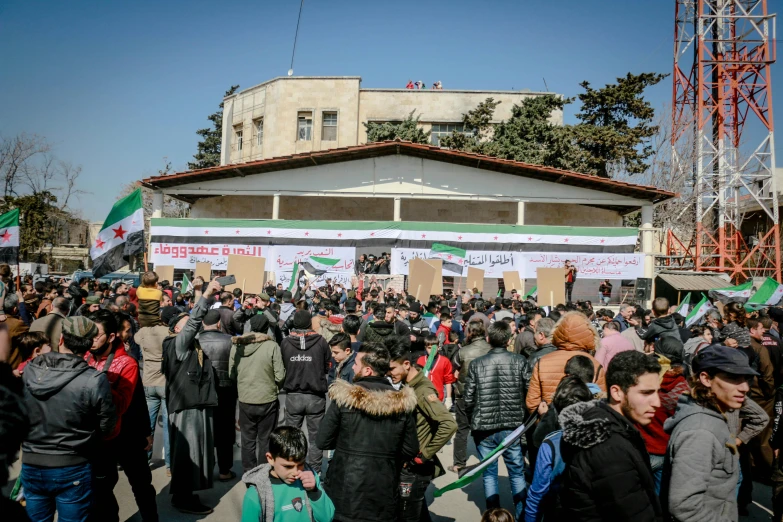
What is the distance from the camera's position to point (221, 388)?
A: 240 inches

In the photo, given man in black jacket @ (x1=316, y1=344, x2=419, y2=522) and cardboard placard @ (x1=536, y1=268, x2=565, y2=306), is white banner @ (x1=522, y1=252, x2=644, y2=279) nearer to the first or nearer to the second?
cardboard placard @ (x1=536, y1=268, x2=565, y2=306)

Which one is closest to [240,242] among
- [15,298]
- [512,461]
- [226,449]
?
[15,298]

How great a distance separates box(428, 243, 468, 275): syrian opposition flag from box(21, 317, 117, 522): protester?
15782 millimetres

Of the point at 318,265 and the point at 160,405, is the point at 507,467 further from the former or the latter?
the point at 318,265

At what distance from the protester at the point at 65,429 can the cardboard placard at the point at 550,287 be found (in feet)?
35.7

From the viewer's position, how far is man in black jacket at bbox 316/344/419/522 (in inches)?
132

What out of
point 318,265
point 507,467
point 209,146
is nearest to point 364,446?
point 507,467

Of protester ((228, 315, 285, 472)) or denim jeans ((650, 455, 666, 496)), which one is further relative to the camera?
protester ((228, 315, 285, 472))

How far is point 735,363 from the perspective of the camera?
2982 millimetres

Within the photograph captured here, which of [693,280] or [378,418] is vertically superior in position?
[693,280]

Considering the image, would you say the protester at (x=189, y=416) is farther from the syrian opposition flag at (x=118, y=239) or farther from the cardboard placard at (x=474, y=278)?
the cardboard placard at (x=474, y=278)

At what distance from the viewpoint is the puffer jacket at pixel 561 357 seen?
436 centimetres

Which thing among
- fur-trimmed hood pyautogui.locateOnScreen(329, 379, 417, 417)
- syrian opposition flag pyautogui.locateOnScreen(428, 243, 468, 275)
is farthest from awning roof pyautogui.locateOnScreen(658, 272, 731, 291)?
fur-trimmed hood pyautogui.locateOnScreen(329, 379, 417, 417)

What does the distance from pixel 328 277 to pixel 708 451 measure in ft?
54.4
